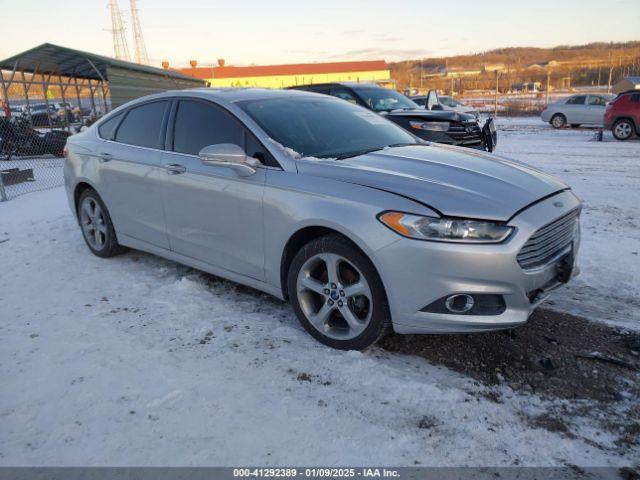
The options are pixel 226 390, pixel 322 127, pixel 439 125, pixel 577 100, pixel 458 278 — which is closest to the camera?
pixel 458 278

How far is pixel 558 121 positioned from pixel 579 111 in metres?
0.93

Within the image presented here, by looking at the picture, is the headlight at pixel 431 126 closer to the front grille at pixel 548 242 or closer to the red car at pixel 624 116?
the front grille at pixel 548 242

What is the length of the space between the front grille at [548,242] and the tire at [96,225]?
392 centimetres

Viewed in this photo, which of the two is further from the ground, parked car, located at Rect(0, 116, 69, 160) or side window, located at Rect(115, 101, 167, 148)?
side window, located at Rect(115, 101, 167, 148)

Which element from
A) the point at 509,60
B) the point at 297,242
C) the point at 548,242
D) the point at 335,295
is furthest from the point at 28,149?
the point at 509,60

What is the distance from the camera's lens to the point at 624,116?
14906 mm

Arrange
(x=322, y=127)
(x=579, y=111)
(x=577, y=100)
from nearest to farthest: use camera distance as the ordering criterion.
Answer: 1. (x=322, y=127)
2. (x=579, y=111)
3. (x=577, y=100)

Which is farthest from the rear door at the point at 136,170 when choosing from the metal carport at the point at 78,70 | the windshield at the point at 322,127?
the metal carport at the point at 78,70

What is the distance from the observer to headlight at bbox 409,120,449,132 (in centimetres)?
759

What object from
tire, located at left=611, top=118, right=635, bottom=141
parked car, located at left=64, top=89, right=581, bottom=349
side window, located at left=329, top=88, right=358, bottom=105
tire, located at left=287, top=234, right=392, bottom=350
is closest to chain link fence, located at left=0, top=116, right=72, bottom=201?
side window, located at left=329, top=88, right=358, bottom=105

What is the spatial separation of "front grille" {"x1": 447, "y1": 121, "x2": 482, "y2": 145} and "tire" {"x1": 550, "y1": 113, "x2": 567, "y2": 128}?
14449 mm

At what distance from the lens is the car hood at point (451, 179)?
2.73 metres

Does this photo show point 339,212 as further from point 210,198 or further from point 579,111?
point 579,111

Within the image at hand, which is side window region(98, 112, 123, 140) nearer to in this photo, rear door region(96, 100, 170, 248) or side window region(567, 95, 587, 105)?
rear door region(96, 100, 170, 248)
